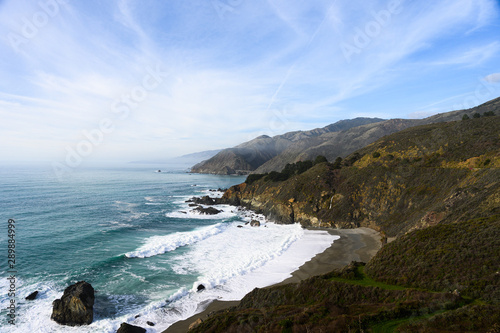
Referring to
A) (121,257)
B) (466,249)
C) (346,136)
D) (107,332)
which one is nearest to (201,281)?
(107,332)

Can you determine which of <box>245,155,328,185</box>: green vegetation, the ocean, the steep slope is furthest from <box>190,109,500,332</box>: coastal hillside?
the steep slope

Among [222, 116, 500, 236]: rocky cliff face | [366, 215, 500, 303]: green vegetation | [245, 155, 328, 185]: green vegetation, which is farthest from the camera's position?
[245, 155, 328, 185]: green vegetation

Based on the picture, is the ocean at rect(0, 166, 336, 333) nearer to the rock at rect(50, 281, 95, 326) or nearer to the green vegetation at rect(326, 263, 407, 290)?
the rock at rect(50, 281, 95, 326)

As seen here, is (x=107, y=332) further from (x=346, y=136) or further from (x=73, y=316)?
(x=346, y=136)

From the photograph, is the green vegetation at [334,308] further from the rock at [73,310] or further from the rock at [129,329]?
the rock at [73,310]

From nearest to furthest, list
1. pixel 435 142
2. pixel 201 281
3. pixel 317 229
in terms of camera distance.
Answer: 1. pixel 201 281
2. pixel 317 229
3. pixel 435 142

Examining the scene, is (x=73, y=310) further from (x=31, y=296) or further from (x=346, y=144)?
(x=346, y=144)

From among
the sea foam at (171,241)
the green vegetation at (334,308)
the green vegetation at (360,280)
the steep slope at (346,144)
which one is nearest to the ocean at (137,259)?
the sea foam at (171,241)
